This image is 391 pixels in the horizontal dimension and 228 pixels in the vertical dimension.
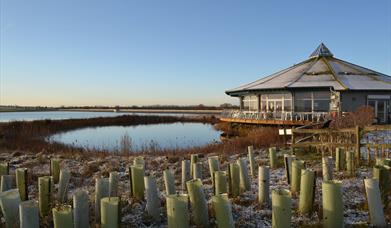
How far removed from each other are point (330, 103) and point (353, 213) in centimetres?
2291

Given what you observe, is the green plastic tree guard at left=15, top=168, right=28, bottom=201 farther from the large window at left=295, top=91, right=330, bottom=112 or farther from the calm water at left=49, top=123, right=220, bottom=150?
the large window at left=295, top=91, right=330, bottom=112

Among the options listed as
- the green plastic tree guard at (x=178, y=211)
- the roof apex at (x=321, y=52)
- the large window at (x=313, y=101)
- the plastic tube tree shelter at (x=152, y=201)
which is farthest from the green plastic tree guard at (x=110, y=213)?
the roof apex at (x=321, y=52)

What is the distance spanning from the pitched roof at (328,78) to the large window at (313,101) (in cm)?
89

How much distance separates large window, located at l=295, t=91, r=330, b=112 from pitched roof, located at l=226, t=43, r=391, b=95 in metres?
0.89

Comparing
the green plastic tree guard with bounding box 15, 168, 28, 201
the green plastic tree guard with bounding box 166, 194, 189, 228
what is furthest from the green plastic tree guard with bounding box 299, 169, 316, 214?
the green plastic tree guard with bounding box 15, 168, 28, 201

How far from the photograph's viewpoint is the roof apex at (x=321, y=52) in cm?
3553

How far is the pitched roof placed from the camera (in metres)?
26.2

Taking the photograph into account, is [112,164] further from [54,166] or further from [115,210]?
[115,210]

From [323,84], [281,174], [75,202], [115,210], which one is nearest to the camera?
[115,210]

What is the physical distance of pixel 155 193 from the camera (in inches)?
202

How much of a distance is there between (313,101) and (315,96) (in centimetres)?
43

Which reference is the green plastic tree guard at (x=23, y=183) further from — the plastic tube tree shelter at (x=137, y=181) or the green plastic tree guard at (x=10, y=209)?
the plastic tube tree shelter at (x=137, y=181)

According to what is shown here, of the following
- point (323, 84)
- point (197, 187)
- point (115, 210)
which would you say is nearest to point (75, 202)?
point (115, 210)

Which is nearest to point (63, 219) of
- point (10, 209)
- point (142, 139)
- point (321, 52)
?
point (10, 209)
